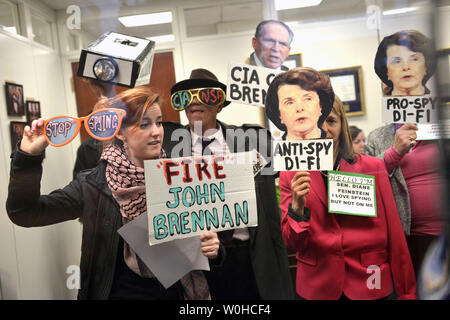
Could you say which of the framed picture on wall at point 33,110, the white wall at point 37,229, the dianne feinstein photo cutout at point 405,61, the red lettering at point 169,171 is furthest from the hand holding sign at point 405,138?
the framed picture on wall at point 33,110

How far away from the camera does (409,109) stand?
135 centimetres

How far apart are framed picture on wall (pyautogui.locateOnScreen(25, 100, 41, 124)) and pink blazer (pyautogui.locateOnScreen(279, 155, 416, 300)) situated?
932mm

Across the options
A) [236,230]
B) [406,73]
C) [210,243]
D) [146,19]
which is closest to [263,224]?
[236,230]

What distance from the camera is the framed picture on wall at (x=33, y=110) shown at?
1.31 meters

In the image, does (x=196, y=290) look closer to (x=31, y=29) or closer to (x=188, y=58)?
(x=188, y=58)

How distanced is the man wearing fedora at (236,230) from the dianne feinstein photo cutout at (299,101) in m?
0.09

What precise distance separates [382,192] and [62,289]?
129cm

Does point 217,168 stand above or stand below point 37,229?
above

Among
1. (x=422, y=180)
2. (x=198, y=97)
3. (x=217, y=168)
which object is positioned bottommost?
(x=422, y=180)

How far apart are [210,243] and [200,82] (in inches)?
23.5

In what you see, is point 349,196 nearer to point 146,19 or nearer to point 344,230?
point 344,230
